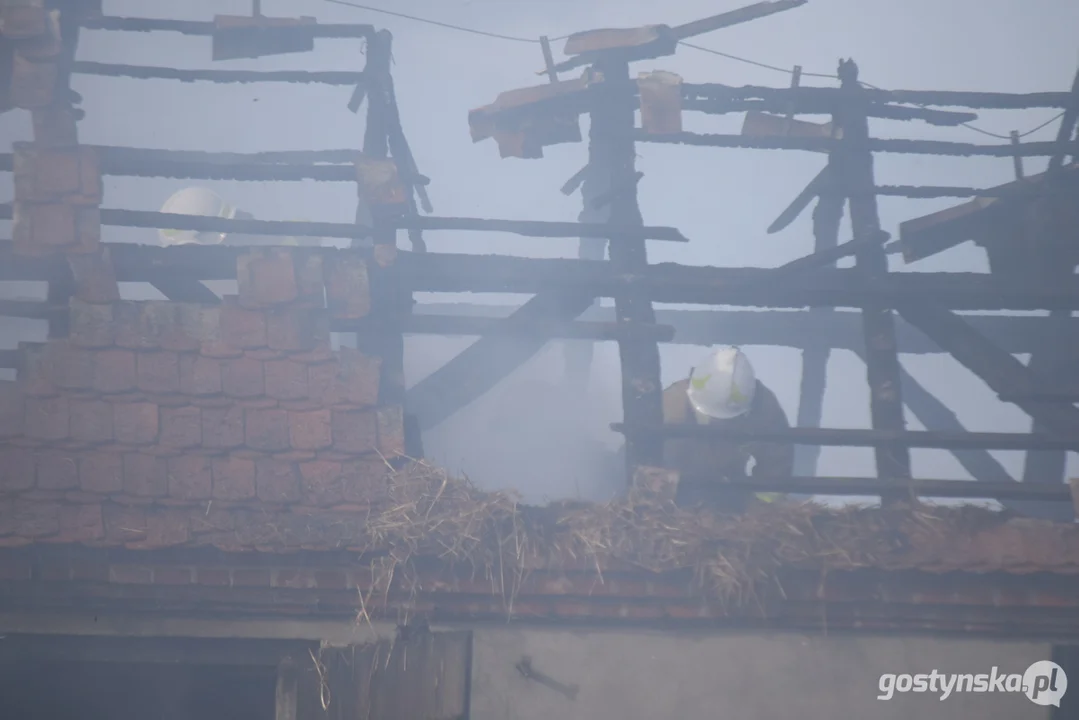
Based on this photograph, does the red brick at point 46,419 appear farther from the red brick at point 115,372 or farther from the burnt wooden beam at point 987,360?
the burnt wooden beam at point 987,360

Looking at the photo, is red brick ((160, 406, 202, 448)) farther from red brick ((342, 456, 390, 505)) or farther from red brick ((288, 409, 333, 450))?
red brick ((342, 456, 390, 505))

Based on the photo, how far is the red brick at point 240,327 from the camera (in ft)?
16.6

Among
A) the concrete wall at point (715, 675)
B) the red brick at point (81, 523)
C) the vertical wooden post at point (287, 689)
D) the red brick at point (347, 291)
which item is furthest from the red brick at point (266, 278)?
the concrete wall at point (715, 675)

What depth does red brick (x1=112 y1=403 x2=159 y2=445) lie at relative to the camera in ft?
16.2

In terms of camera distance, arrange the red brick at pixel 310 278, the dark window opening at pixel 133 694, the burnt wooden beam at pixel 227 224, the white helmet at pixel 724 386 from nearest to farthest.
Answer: the red brick at pixel 310 278 < the burnt wooden beam at pixel 227 224 < the dark window opening at pixel 133 694 < the white helmet at pixel 724 386

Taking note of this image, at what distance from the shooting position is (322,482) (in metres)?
4.96

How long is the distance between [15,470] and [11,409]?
34cm

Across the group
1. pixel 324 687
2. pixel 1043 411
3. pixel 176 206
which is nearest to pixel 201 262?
pixel 324 687

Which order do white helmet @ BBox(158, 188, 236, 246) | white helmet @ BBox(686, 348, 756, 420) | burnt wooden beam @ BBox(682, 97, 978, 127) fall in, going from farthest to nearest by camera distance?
white helmet @ BBox(158, 188, 236, 246) → white helmet @ BBox(686, 348, 756, 420) → burnt wooden beam @ BBox(682, 97, 978, 127)

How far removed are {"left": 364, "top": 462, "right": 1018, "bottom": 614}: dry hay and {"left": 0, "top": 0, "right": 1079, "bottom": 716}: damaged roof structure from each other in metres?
0.01

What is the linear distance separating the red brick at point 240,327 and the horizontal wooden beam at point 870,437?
2155mm

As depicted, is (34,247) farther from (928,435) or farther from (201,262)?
(928,435)

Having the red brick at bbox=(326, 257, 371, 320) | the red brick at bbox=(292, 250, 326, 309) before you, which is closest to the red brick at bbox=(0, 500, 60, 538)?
the red brick at bbox=(292, 250, 326, 309)

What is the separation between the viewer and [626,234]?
5.75 m
